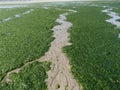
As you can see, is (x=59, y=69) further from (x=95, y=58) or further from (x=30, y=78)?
(x=95, y=58)

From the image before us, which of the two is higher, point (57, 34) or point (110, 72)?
point (110, 72)

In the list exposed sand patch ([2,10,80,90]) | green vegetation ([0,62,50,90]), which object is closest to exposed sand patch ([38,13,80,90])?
exposed sand patch ([2,10,80,90])

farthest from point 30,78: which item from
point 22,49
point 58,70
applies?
point 22,49

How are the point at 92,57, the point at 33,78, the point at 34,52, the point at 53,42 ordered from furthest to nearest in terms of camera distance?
Result: the point at 53,42 → the point at 34,52 → the point at 92,57 → the point at 33,78

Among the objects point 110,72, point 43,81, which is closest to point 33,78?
point 43,81

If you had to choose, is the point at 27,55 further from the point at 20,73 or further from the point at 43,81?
the point at 43,81

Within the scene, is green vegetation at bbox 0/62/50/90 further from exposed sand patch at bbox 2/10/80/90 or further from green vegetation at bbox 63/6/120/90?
green vegetation at bbox 63/6/120/90
